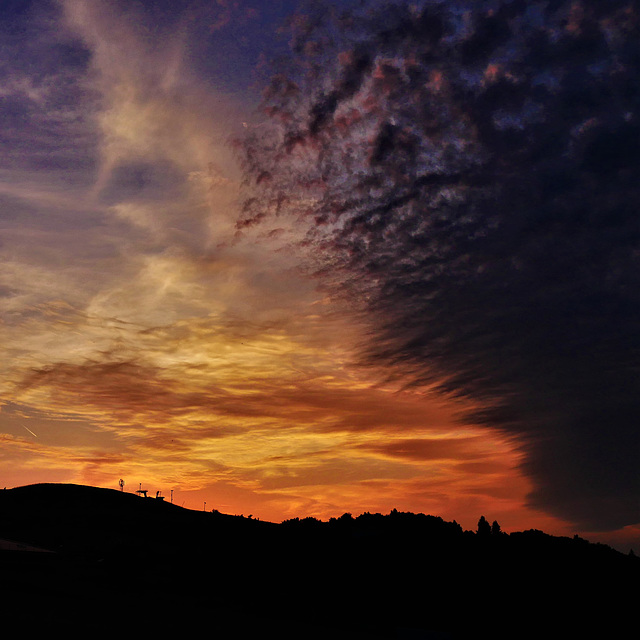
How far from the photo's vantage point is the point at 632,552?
147125 millimetres

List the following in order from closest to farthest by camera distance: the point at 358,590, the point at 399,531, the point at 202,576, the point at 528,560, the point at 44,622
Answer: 1. the point at 44,622
2. the point at 202,576
3. the point at 358,590
4. the point at 528,560
5. the point at 399,531

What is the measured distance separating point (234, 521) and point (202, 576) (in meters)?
73.1

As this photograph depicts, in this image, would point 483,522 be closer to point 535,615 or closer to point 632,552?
point 632,552

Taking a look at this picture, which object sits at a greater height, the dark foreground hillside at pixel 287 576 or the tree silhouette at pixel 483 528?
the tree silhouette at pixel 483 528

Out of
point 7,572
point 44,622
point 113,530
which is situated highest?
point 113,530

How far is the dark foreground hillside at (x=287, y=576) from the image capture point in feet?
159

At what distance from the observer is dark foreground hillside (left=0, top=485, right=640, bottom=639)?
48500 mm

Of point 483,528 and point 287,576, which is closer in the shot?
point 287,576

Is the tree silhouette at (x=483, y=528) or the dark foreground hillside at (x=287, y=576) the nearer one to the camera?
the dark foreground hillside at (x=287, y=576)

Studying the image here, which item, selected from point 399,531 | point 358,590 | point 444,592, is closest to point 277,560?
point 358,590

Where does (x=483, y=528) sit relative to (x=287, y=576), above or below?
above

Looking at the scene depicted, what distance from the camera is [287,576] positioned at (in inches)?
3314

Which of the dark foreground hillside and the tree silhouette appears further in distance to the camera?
the tree silhouette

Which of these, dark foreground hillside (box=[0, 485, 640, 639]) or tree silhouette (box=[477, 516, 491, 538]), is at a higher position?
tree silhouette (box=[477, 516, 491, 538])
